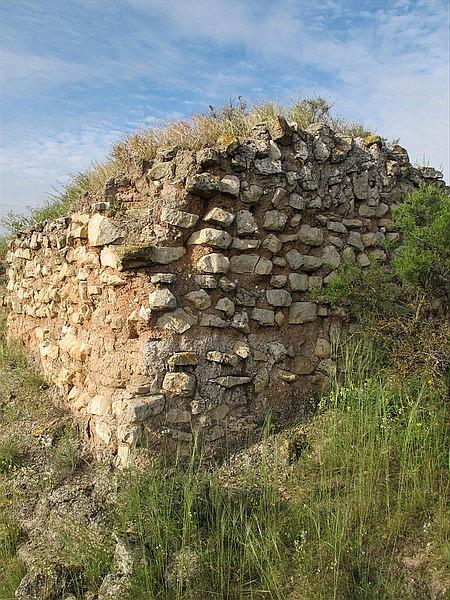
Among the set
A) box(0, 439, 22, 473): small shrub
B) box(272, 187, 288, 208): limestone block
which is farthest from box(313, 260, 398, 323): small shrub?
box(0, 439, 22, 473): small shrub

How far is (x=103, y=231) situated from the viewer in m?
4.37

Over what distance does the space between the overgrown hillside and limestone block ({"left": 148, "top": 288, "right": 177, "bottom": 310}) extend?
1.07 meters

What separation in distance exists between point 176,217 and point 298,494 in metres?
2.15

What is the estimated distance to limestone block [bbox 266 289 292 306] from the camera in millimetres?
4488

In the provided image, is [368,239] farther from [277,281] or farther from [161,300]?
[161,300]

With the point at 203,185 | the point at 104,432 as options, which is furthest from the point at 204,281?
the point at 104,432

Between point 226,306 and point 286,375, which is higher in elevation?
point 226,306

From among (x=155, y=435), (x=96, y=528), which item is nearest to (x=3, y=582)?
(x=96, y=528)

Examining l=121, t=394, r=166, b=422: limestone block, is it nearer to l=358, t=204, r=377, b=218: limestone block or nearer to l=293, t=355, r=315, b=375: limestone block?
l=293, t=355, r=315, b=375: limestone block

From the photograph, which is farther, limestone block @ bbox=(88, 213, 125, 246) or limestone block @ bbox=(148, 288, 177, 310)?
limestone block @ bbox=(88, 213, 125, 246)

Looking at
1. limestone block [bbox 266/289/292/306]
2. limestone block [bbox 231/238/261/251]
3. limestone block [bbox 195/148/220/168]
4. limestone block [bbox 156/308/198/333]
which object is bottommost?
limestone block [bbox 156/308/198/333]

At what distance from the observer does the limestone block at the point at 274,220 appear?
4496 mm

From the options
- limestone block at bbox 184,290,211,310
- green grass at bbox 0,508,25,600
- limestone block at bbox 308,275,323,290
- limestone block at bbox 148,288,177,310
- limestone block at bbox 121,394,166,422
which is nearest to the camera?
green grass at bbox 0,508,25,600

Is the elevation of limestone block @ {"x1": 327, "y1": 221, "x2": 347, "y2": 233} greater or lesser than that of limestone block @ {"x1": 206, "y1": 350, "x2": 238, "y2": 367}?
greater
